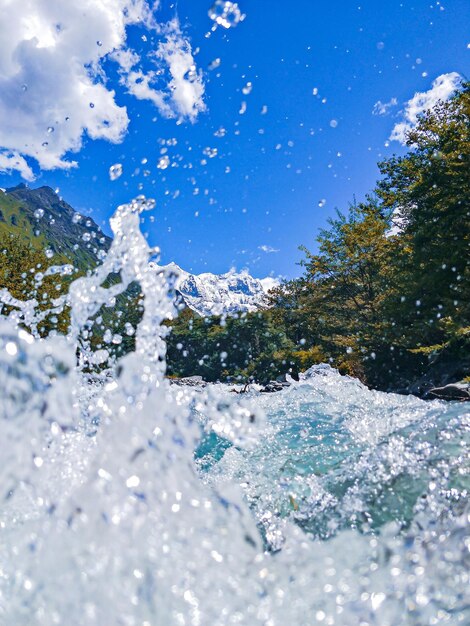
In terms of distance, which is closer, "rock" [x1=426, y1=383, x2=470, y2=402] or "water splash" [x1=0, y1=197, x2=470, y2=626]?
"water splash" [x1=0, y1=197, x2=470, y2=626]

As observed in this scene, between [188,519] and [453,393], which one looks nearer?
[188,519]

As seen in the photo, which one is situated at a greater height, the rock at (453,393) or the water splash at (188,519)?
the rock at (453,393)

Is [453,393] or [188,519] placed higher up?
[453,393]

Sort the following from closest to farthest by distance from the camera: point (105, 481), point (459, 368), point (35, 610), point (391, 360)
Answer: point (35, 610) < point (105, 481) < point (459, 368) < point (391, 360)

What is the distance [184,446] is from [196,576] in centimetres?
75

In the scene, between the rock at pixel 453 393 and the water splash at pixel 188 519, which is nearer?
the water splash at pixel 188 519

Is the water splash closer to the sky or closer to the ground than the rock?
closer to the ground

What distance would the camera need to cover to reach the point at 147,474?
2447 mm

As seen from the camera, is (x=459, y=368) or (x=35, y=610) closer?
(x=35, y=610)

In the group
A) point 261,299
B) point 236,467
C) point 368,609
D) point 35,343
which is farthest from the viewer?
point 261,299

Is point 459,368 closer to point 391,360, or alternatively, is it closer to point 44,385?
point 391,360

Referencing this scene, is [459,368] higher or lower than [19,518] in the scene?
higher

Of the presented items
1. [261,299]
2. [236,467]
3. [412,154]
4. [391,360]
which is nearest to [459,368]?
[391,360]

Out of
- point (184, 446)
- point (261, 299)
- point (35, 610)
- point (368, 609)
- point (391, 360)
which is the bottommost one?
point (368, 609)
